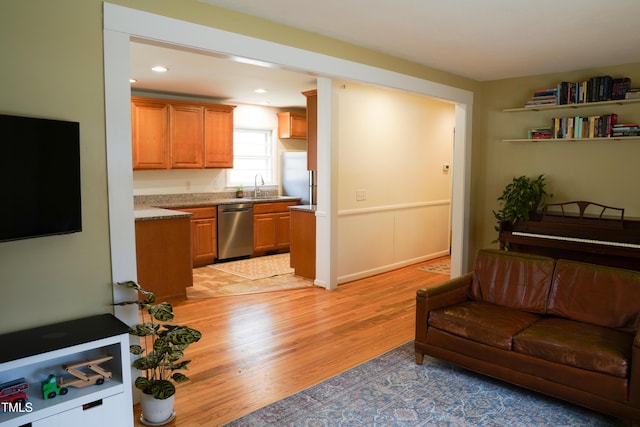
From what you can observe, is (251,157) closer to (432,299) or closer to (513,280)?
(432,299)

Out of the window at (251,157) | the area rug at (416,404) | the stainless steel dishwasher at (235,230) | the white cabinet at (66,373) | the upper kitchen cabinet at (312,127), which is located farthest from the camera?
the window at (251,157)

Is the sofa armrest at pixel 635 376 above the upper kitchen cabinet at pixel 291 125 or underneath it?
underneath

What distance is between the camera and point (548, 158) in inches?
212

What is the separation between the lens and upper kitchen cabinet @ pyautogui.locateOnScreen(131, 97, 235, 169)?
20.6 feet

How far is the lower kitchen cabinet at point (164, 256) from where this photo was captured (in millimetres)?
4598

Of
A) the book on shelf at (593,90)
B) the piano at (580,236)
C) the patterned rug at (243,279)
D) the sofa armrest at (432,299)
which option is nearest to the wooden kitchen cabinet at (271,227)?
the patterned rug at (243,279)

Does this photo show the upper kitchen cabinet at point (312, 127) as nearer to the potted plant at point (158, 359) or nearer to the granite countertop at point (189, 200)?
the granite countertop at point (189, 200)

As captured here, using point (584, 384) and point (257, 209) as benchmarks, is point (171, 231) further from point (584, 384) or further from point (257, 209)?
point (584, 384)

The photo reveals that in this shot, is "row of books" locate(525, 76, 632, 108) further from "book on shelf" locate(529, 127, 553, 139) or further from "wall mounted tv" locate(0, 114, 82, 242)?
"wall mounted tv" locate(0, 114, 82, 242)

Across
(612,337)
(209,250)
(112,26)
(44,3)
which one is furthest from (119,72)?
(209,250)

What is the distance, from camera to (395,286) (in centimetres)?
553

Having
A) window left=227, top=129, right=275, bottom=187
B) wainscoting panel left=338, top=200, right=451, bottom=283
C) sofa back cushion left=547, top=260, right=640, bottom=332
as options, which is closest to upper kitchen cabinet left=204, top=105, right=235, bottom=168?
window left=227, top=129, right=275, bottom=187

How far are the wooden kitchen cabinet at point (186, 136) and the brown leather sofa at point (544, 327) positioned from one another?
14.9ft

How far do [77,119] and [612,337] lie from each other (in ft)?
10.7
